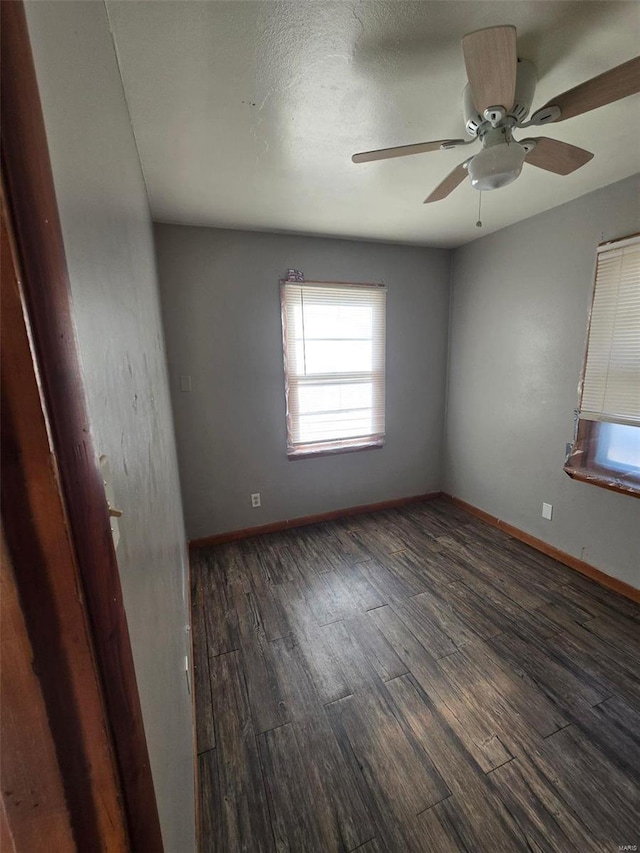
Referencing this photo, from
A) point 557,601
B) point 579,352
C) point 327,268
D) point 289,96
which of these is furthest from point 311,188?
point 557,601

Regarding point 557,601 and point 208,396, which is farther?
point 208,396

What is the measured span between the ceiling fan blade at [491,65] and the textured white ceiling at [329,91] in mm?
167

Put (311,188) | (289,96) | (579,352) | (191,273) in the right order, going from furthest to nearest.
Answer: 1. (191,273)
2. (579,352)
3. (311,188)
4. (289,96)

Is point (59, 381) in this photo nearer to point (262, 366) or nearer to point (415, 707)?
point (415, 707)

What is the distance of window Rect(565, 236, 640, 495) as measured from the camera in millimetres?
1930

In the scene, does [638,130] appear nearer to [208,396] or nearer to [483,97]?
[483,97]

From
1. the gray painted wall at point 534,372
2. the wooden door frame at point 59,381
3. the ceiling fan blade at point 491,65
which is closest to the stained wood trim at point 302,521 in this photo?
the gray painted wall at point 534,372

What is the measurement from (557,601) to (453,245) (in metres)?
2.85

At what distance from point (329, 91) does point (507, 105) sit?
0.60 m

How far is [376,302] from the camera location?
294 centimetres

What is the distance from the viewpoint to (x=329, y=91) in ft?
3.99

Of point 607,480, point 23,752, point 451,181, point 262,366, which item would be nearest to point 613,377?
point 607,480

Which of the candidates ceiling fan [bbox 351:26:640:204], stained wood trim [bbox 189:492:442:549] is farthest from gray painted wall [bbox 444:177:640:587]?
ceiling fan [bbox 351:26:640:204]

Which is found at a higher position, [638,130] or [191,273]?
[638,130]
